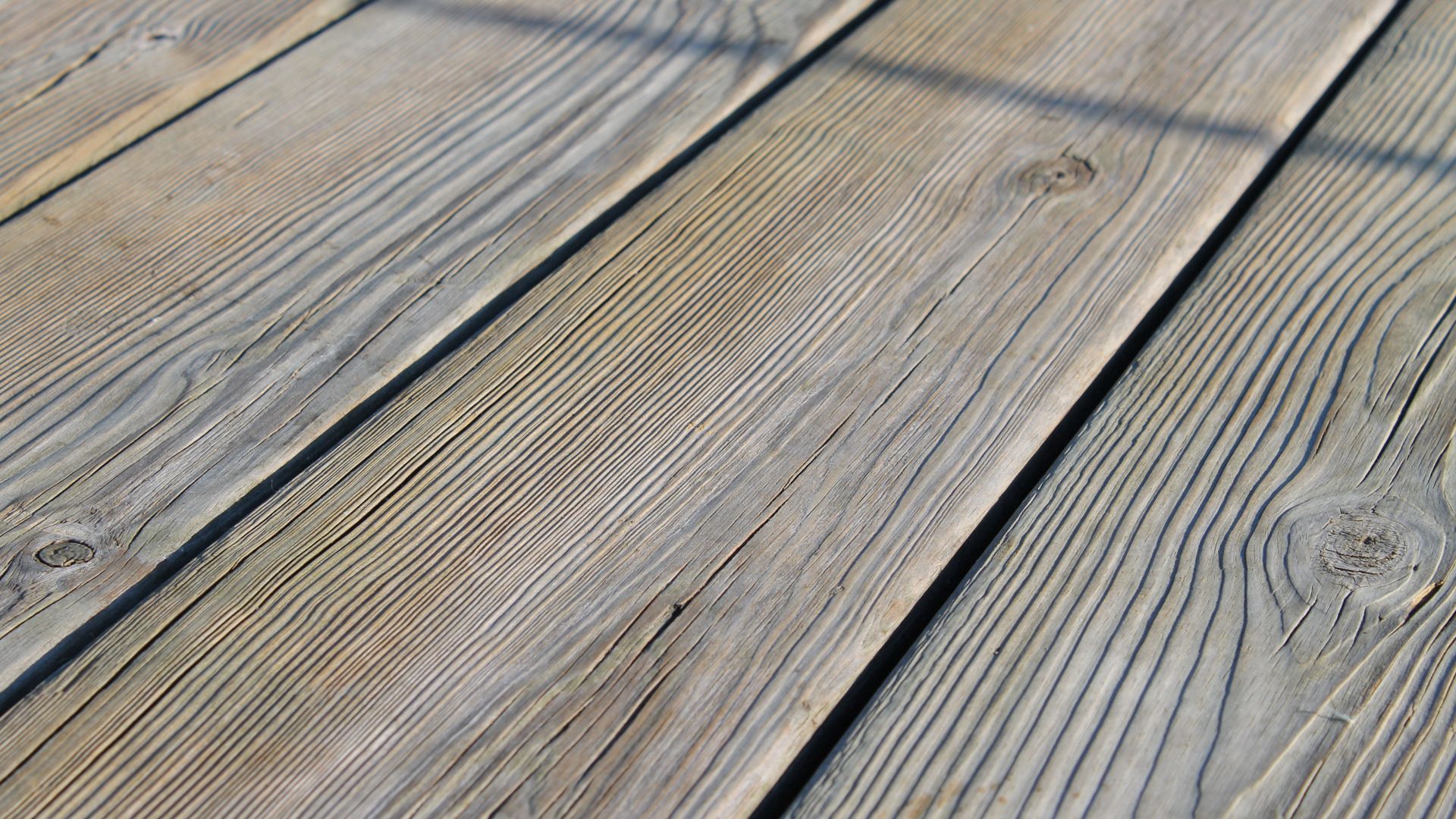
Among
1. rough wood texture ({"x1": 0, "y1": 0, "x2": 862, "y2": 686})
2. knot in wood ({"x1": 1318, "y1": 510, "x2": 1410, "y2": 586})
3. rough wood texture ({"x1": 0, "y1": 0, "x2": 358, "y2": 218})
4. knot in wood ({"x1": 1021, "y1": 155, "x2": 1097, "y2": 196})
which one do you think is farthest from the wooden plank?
rough wood texture ({"x1": 0, "y1": 0, "x2": 358, "y2": 218})

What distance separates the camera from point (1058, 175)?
1.20 meters

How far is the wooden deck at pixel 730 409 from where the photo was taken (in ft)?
2.52

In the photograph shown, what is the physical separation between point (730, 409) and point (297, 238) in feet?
1.51

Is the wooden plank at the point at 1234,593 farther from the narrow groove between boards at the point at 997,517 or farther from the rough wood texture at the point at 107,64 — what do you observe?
the rough wood texture at the point at 107,64

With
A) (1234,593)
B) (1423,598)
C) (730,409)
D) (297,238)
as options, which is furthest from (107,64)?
(1423,598)

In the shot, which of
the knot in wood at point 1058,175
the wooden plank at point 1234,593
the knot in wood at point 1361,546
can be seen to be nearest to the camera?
the wooden plank at point 1234,593

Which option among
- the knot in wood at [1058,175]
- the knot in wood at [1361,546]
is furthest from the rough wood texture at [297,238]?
the knot in wood at [1361,546]

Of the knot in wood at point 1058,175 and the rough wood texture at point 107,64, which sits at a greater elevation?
the knot in wood at point 1058,175

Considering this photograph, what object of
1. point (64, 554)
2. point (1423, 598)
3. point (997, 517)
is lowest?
point (64, 554)

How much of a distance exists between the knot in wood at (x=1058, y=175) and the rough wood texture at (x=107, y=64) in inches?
32.6

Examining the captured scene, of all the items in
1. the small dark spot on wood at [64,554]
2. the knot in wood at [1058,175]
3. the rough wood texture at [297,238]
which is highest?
the knot in wood at [1058,175]

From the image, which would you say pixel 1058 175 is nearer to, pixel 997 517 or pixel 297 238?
pixel 997 517

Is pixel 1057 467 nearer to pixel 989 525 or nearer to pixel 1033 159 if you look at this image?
pixel 989 525

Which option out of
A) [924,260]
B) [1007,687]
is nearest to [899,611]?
[1007,687]
